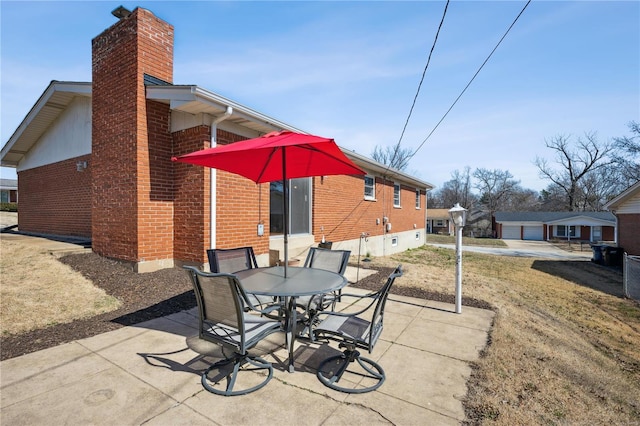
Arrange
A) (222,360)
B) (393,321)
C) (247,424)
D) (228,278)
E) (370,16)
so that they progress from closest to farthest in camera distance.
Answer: (247,424)
(228,278)
(222,360)
(393,321)
(370,16)

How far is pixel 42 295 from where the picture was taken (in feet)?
15.8

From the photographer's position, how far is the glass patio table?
300 cm

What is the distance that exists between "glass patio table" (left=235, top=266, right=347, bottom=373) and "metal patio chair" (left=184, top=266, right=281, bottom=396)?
0.25 meters

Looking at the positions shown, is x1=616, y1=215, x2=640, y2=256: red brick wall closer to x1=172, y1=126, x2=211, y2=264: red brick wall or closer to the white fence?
the white fence

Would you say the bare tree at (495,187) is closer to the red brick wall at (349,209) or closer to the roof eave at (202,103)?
the red brick wall at (349,209)

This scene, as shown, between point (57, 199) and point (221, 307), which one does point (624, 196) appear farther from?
point (57, 199)

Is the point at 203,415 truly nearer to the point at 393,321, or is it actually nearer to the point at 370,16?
the point at 393,321

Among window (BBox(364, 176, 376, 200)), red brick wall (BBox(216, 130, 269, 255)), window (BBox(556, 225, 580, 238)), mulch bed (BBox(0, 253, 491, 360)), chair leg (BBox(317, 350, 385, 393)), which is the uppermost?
window (BBox(364, 176, 376, 200))

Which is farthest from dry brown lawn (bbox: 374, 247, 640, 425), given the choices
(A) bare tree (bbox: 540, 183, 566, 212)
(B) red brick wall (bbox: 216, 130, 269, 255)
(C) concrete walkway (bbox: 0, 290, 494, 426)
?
(A) bare tree (bbox: 540, 183, 566, 212)

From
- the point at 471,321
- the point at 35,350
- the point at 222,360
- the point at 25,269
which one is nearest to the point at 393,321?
the point at 471,321

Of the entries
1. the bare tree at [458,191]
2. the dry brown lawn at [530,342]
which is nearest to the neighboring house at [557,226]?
the bare tree at [458,191]

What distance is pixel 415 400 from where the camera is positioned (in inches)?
102

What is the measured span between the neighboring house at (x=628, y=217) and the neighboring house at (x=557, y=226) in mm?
23016

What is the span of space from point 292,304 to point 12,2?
8202mm
